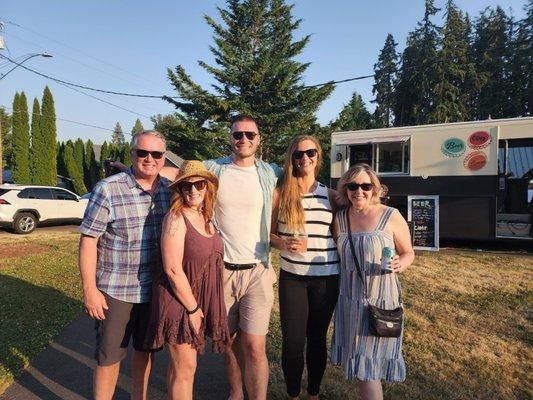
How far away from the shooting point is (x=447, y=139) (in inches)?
384

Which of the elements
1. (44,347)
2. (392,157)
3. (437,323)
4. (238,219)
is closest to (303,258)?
(238,219)

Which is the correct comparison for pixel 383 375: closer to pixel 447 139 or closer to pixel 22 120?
pixel 447 139

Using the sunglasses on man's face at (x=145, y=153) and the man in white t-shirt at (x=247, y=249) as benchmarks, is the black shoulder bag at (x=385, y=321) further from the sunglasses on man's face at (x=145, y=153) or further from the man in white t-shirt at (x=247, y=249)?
the sunglasses on man's face at (x=145, y=153)

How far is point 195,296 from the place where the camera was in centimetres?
238

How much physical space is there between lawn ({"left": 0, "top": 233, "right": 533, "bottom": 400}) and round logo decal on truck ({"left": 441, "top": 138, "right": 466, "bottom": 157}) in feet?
8.30

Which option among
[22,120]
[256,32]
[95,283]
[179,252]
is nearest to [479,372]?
[179,252]

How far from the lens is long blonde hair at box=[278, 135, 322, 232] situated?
8.99 ft

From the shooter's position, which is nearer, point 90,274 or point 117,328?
point 90,274

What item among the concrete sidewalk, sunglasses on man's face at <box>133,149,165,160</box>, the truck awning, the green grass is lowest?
the concrete sidewalk

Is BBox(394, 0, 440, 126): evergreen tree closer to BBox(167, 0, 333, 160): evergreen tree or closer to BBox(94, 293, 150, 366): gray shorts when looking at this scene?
BBox(167, 0, 333, 160): evergreen tree

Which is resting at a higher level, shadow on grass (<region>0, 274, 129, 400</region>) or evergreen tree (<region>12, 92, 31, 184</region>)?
evergreen tree (<region>12, 92, 31, 184</region>)

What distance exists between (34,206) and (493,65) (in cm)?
4178

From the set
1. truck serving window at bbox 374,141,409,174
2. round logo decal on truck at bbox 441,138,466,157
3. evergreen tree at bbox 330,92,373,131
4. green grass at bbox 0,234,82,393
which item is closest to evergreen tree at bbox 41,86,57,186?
evergreen tree at bbox 330,92,373,131

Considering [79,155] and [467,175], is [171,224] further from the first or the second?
[79,155]
